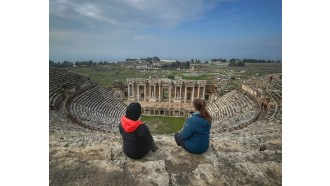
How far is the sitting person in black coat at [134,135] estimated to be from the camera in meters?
4.41

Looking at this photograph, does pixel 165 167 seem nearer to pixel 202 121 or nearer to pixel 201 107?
pixel 202 121

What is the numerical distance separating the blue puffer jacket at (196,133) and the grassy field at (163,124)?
2232 cm

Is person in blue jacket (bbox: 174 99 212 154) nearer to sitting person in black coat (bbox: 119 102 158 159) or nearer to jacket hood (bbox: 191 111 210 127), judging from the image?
jacket hood (bbox: 191 111 210 127)

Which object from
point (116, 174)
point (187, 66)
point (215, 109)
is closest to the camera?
point (116, 174)

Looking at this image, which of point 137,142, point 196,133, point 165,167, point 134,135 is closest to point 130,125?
point 134,135

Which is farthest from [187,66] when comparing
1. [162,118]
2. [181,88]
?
[162,118]

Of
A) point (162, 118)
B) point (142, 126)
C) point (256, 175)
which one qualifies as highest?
point (142, 126)

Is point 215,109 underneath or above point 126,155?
underneath

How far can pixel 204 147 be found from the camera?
484 cm

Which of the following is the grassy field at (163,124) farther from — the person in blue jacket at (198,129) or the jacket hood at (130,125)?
the jacket hood at (130,125)

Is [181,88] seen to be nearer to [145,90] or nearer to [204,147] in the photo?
[145,90]

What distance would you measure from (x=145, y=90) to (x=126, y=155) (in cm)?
3889

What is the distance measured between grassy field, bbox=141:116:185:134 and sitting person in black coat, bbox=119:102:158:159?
74.0 ft

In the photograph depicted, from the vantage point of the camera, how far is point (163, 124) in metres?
30.8
